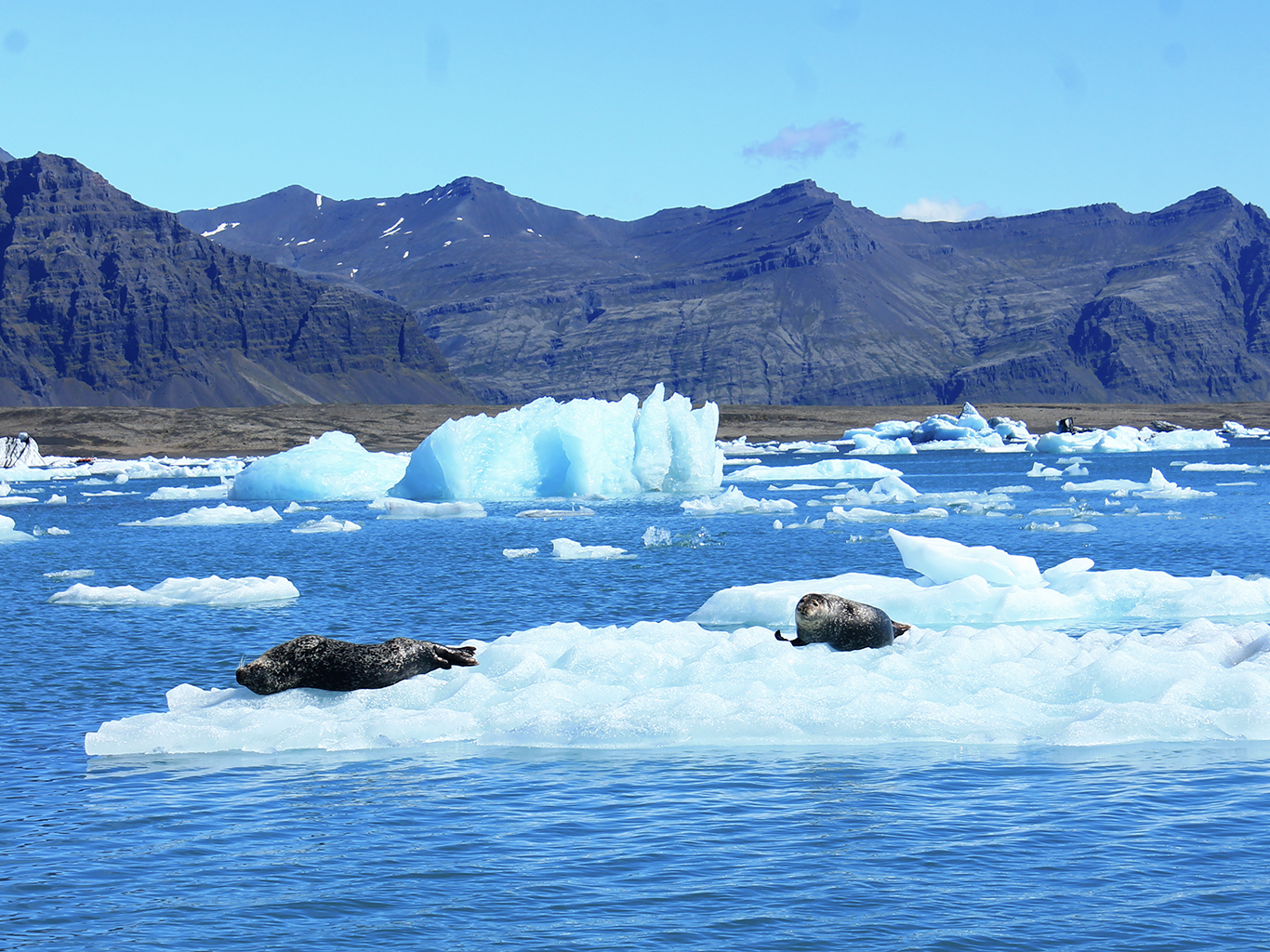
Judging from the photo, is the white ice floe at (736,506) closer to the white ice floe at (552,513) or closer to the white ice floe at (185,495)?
the white ice floe at (552,513)

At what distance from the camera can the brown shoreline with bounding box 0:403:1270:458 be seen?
4254 inches

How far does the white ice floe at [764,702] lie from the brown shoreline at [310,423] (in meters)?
94.5

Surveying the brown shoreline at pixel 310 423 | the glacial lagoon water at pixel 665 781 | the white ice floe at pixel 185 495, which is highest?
the brown shoreline at pixel 310 423

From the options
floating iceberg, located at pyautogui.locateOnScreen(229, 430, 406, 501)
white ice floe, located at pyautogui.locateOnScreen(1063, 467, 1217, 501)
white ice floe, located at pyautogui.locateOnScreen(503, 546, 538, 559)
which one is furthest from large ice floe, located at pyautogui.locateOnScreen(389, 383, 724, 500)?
white ice floe, located at pyautogui.locateOnScreen(1063, 467, 1217, 501)

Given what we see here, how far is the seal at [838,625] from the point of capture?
1313 centimetres

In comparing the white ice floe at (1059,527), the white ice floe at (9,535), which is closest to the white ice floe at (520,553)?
the white ice floe at (1059,527)

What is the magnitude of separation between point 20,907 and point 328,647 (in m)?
5.01

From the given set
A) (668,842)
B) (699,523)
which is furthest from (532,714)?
(699,523)

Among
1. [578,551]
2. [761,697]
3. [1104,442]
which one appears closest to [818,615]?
[761,697]

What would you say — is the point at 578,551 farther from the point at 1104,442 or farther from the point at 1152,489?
the point at 1104,442

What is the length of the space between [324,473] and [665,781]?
40159 millimetres

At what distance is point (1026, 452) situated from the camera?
296ft

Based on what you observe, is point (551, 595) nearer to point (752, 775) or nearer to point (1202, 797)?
point (752, 775)

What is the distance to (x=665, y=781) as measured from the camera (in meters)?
9.45
